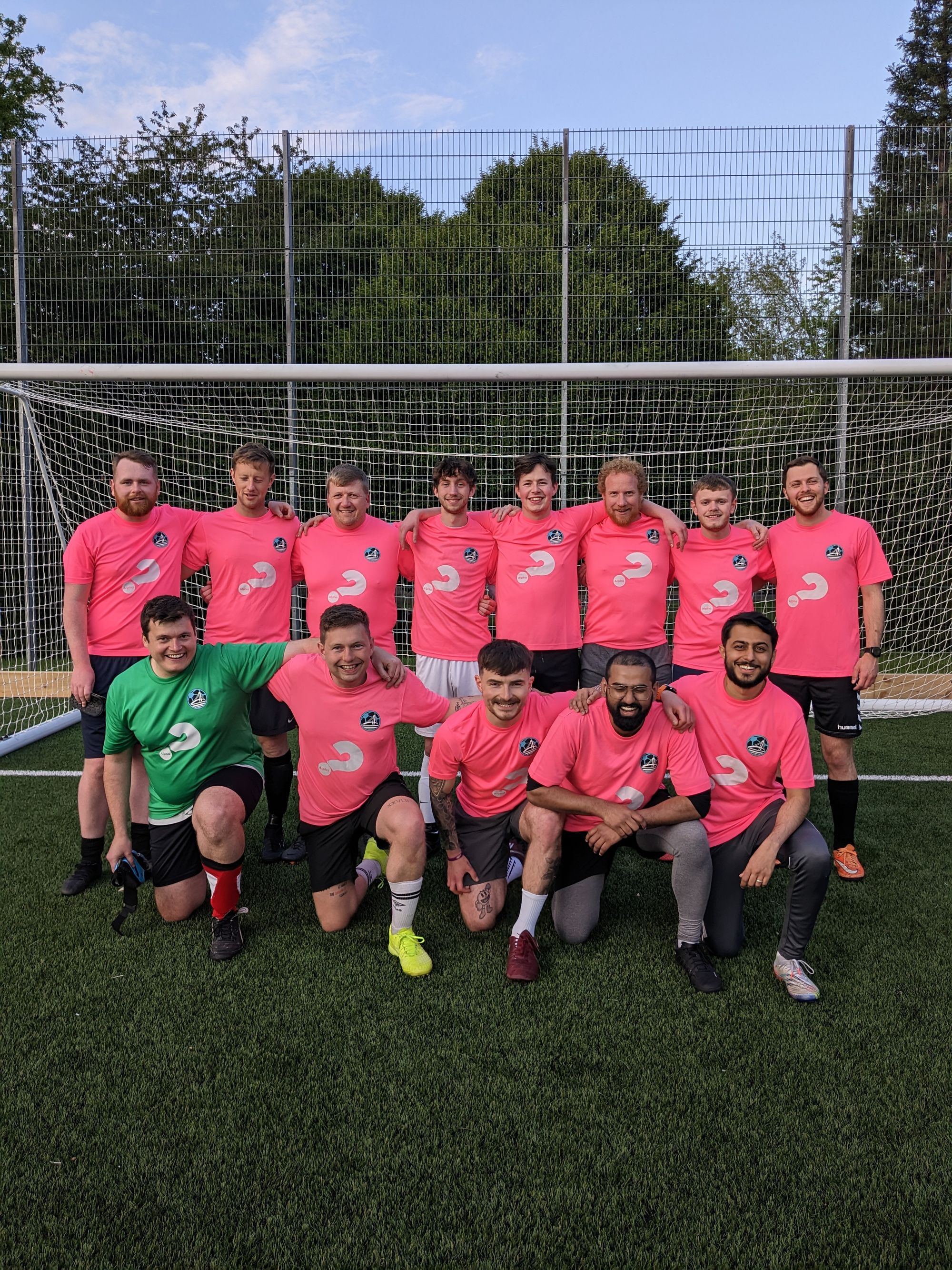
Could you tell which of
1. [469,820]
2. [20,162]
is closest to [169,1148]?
[469,820]

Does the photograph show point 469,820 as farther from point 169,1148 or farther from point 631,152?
point 631,152

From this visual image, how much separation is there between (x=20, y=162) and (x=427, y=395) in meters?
4.47

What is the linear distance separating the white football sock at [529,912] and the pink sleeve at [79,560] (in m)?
2.36

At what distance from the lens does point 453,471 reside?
3.87 metres

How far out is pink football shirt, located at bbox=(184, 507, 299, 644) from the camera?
12.7 feet

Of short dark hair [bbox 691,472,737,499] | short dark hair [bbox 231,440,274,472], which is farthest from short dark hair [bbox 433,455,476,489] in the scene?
short dark hair [bbox 691,472,737,499]

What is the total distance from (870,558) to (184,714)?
3.13 meters

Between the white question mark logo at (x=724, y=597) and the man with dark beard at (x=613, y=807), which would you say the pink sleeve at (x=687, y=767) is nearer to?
the man with dark beard at (x=613, y=807)

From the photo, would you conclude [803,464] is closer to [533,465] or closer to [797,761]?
[533,465]

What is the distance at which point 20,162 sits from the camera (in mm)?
7633

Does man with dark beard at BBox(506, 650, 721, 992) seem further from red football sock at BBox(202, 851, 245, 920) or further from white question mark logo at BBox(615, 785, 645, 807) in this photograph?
red football sock at BBox(202, 851, 245, 920)

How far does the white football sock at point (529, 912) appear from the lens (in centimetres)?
294

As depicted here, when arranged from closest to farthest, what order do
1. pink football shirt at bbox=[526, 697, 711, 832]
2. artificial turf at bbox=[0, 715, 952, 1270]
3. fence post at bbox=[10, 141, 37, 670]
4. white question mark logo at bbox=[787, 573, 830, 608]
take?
artificial turf at bbox=[0, 715, 952, 1270] < pink football shirt at bbox=[526, 697, 711, 832] < white question mark logo at bbox=[787, 573, 830, 608] < fence post at bbox=[10, 141, 37, 670]

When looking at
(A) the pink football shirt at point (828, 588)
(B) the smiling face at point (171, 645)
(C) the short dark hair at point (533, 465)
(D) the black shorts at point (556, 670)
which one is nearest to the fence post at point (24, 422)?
(B) the smiling face at point (171, 645)
